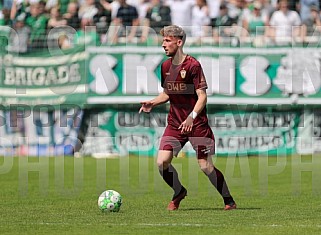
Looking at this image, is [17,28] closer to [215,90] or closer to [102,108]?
[102,108]

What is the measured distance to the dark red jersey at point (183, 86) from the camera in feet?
38.9

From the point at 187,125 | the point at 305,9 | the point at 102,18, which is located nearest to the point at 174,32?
the point at 187,125

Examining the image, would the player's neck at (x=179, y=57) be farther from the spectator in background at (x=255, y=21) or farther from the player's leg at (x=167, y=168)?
the spectator in background at (x=255, y=21)

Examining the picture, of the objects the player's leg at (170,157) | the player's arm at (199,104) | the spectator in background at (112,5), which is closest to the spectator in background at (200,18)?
the spectator in background at (112,5)

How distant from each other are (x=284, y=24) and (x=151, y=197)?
10672 mm

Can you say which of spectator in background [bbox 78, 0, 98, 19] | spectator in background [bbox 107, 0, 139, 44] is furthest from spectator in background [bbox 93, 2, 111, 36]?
spectator in background [bbox 107, 0, 139, 44]

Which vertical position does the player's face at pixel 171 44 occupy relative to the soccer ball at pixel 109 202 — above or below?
above

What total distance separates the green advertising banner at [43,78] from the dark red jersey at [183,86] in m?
11.7

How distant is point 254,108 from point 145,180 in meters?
6.52

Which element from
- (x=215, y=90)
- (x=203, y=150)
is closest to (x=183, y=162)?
(x=215, y=90)

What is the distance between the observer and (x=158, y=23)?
79.7ft

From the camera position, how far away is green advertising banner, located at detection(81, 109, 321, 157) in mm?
23219

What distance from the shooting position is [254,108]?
23.4 m

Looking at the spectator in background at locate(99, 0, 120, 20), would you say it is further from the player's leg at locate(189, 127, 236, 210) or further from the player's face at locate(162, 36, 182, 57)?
the player's leg at locate(189, 127, 236, 210)
